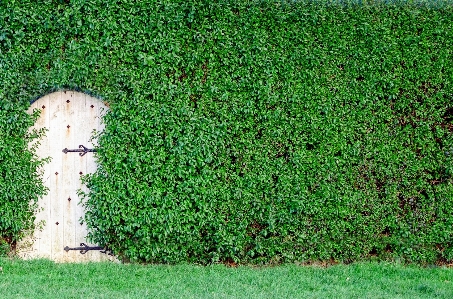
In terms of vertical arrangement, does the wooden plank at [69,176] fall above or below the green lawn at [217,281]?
above

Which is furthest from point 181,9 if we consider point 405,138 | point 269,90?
point 405,138

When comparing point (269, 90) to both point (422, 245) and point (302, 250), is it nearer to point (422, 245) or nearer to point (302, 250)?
point (302, 250)

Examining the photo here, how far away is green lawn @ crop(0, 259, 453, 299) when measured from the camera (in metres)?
5.53

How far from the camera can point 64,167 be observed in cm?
695

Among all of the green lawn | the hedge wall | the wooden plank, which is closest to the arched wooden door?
the wooden plank

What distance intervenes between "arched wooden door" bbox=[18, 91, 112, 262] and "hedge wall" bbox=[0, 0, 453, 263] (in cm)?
23

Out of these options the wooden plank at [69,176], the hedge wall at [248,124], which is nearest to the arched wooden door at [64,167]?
the wooden plank at [69,176]

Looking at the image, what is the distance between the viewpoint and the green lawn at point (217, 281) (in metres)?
5.53

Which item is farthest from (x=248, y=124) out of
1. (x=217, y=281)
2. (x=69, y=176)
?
(x=69, y=176)

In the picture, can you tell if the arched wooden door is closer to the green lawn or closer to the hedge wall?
the hedge wall

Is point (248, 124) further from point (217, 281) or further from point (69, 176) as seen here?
point (69, 176)

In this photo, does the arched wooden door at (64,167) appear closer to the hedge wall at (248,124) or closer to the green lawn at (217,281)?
the hedge wall at (248,124)

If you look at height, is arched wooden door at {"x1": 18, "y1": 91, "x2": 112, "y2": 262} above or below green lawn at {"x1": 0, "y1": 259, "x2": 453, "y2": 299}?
above

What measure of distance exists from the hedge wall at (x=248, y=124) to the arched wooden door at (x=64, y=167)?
23 centimetres
